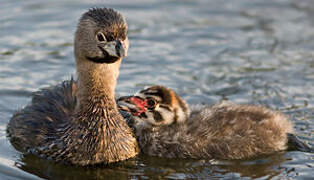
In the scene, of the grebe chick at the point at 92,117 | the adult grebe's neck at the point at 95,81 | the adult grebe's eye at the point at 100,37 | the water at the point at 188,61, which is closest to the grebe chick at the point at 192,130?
the water at the point at 188,61

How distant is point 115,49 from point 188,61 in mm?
5046

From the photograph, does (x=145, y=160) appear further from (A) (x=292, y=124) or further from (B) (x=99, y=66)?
(A) (x=292, y=124)

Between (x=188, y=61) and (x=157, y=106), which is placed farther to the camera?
(x=188, y=61)

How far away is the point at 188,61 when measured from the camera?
44.3ft

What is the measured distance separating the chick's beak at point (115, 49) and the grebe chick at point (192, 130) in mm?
1078

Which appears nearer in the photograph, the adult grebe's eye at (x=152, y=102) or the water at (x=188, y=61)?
the water at (x=188, y=61)

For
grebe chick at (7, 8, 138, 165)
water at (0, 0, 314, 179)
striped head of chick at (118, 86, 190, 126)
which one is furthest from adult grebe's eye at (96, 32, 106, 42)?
water at (0, 0, 314, 179)

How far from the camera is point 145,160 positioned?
9.48 m

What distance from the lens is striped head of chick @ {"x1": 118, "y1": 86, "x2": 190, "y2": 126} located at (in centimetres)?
946

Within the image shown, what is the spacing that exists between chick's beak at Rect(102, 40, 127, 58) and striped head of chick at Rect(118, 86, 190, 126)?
3.51 ft

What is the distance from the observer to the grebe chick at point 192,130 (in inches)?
373

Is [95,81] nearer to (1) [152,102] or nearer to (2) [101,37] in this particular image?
(2) [101,37]

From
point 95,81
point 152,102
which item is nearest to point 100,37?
point 95,81

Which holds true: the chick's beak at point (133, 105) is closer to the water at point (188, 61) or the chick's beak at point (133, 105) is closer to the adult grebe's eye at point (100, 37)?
the water at point (188, 61)
